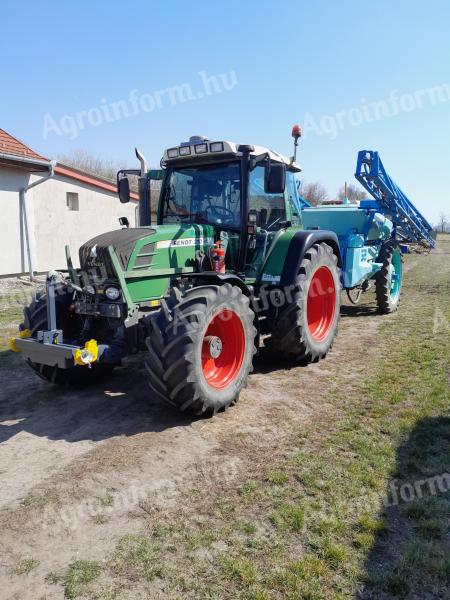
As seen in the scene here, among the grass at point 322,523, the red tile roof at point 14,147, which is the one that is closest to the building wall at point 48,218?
the red tile roof at point 14,147

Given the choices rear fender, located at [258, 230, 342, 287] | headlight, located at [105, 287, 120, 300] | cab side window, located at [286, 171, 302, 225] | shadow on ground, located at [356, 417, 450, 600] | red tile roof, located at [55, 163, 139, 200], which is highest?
red tile roof, located at [55, 163, 139, 200]

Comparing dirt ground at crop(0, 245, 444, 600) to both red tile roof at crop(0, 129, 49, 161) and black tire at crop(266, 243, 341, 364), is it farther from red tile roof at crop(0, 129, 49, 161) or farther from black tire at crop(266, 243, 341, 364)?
red tile roof at crop(0, 129, 49, 161)

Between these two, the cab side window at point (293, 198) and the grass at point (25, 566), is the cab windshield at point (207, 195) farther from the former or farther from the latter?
the grass at point (25, 566)

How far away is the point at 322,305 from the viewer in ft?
20.7

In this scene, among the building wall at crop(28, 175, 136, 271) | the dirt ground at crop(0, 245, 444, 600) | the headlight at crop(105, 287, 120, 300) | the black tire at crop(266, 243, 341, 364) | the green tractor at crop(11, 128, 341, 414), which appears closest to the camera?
the dirt ground at crop(0, 245, 444, 600)

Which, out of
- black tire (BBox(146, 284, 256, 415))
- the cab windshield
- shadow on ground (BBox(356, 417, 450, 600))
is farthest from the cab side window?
shadow on ground (BBox(356, 417, 450, 600))

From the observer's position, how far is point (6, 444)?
149 inches

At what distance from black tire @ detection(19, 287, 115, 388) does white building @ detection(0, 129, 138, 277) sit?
26.3 ft

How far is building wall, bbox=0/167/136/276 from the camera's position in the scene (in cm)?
1209

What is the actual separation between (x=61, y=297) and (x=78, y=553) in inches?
110

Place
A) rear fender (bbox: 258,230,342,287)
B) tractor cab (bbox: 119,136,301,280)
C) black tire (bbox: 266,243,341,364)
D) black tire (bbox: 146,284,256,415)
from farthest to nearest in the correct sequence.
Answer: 1. rear fender (bbox: 258,230,342,287)
2. black tire (bbox: 266,243,341,364)
3. tractor cab (bbox: 119,136,301,280)
4. black tire (bbox: 146,284,256,415)

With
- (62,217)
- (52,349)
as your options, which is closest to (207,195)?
(52,349)

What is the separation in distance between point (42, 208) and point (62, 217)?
797 millimetres

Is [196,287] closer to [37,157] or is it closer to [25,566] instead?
[25,566]
